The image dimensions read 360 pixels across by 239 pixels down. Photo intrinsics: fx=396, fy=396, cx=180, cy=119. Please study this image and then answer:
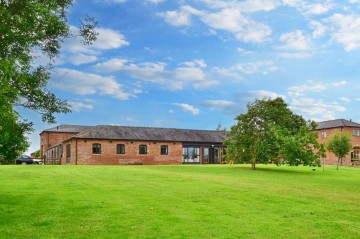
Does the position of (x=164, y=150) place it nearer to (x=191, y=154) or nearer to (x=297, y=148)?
(x=191, y=154)

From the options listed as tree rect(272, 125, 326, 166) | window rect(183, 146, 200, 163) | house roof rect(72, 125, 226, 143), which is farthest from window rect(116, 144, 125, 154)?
tree rect(272, 125, 326, 166)

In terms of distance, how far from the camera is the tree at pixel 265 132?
109 ft

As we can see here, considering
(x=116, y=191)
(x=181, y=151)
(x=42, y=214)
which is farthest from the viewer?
(x=181, y=151)

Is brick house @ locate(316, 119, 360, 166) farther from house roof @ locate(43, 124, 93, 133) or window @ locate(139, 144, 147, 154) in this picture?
house roof @ locate(43, 124, 93, 133)

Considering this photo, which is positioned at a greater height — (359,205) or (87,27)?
(87,27)

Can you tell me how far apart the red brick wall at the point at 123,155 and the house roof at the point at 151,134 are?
2.16 ft

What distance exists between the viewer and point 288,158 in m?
31.4

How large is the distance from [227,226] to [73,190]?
315 inches

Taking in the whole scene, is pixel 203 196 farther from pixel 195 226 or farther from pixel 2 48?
pixel 2 48

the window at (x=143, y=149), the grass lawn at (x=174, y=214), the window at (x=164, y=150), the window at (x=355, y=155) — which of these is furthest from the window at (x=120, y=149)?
the window at (x=355, y=155)

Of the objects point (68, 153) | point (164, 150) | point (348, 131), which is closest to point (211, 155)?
point (164, 150)

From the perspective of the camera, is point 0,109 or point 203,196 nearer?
point 0,109

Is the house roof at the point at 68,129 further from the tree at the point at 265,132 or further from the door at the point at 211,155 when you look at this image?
the tree at the point at 265,132

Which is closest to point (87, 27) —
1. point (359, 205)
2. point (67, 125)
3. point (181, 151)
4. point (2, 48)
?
point (2, 48)
